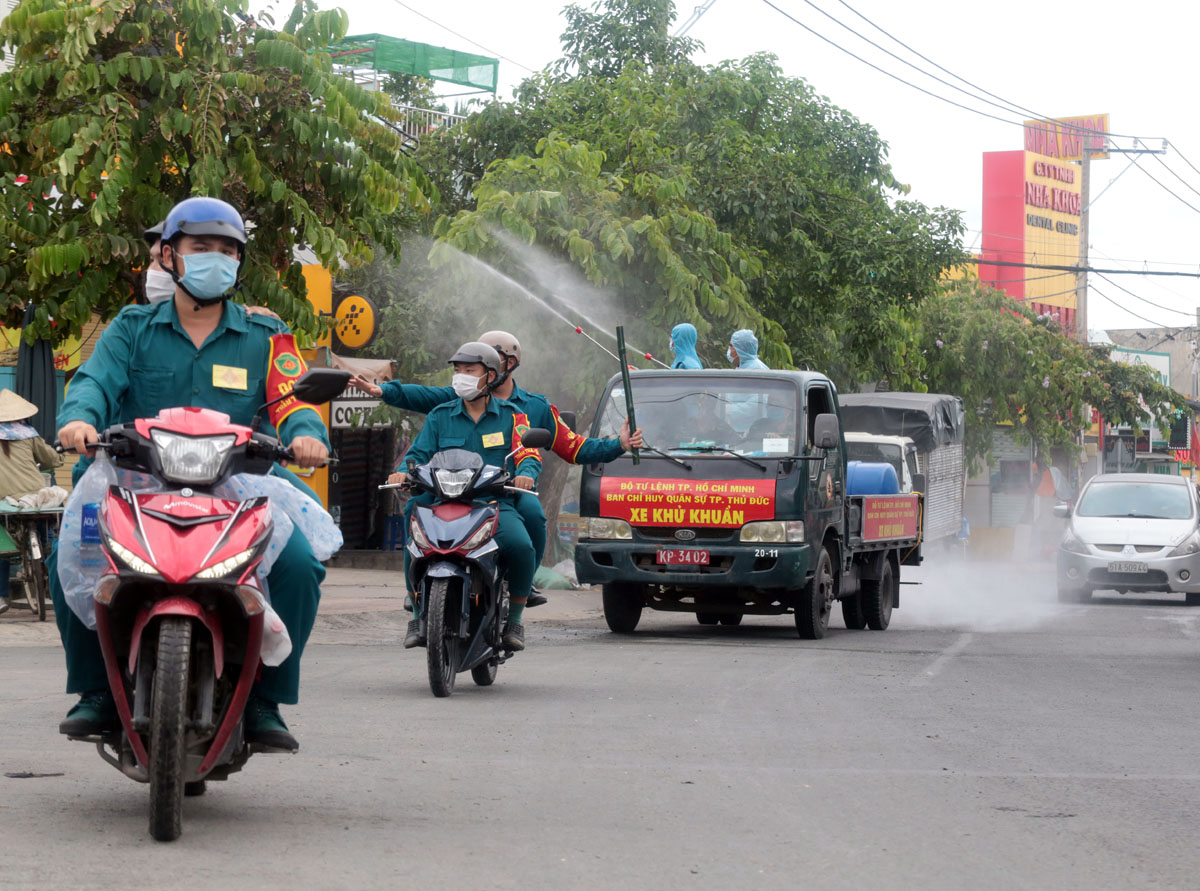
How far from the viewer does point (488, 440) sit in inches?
353

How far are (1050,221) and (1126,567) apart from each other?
206 feet

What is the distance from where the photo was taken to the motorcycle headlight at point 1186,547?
21672 millimetres

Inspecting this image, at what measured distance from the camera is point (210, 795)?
5605 millimetres

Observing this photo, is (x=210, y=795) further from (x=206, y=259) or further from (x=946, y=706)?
(x=946, y=706)

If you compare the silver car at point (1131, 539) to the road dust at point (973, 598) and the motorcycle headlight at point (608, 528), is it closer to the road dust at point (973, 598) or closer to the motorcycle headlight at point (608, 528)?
the road dust at point (973, 598)

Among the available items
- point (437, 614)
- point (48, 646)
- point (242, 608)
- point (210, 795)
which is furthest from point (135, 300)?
point (242, 608)

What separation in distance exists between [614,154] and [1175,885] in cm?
1879

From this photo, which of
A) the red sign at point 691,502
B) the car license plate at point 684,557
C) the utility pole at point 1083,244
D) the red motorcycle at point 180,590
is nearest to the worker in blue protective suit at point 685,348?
the red sign at point 691,502

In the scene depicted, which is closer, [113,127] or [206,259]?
[206,259]

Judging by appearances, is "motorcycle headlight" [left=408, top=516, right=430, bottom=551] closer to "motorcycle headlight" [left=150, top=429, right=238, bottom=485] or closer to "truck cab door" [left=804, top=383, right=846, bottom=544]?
"motorcycle headlight" [left=150, top=429, right=238, bottom=485]

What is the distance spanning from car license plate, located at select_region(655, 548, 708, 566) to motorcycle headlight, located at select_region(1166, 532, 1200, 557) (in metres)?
11.1

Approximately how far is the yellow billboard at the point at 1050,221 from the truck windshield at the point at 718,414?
2638 inches

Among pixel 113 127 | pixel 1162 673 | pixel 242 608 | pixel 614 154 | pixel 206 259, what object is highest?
pixel 614 154

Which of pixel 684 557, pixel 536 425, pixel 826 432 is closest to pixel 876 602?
pixel 826 432
